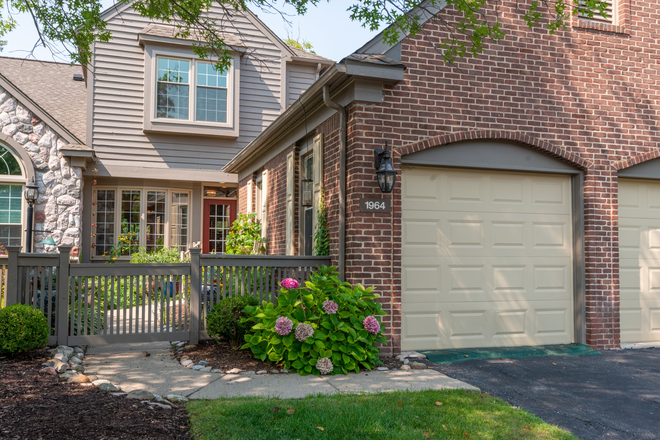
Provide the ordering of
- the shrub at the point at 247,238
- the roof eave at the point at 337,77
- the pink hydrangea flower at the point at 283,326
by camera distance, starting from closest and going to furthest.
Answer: the pink hydrangea flower at the point at 283,326
the roof eave at the point at 337,77
the shrub at the point at 247,238

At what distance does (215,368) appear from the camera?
5.55m

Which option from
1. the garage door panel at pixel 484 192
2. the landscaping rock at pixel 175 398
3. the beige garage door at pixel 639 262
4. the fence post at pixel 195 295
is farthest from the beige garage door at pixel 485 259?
the landscaping rock at pixel 175 398

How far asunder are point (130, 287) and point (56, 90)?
36.6 ft

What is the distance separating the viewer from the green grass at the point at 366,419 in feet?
11.8

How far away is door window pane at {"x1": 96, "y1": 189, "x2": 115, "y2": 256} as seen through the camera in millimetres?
13438

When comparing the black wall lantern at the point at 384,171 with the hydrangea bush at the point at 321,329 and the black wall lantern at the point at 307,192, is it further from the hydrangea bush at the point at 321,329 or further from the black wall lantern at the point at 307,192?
the black wall lantern at the point at 307,192

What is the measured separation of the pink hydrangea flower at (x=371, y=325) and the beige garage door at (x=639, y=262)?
4.01 metres

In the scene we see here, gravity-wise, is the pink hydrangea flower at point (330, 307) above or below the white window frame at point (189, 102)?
below

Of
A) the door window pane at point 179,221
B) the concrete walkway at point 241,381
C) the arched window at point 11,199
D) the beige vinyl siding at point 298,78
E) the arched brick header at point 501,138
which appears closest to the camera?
the concrete walkway at point 241,381

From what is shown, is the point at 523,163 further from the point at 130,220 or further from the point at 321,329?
the point at 130,220

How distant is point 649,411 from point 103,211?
1267cm

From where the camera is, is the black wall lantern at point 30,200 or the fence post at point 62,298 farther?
the black wall lantern at point 30,200

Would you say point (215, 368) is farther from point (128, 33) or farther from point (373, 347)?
point (128, 33)

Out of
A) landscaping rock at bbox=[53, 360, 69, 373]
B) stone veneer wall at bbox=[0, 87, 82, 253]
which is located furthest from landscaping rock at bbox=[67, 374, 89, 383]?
stone veneer wall at bbox=[0, 87, 82, 253]
